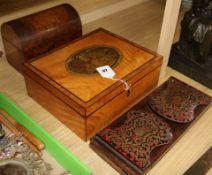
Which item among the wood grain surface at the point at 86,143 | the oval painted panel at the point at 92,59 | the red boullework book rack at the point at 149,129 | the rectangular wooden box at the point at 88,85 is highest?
the oval painted panel at the point at 92,59

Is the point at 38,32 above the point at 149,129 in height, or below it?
above

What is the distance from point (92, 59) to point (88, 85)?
146mm

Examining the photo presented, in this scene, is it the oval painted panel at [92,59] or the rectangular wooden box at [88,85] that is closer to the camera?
the rectangular wooden box at [88,85]

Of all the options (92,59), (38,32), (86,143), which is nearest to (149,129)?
(86,143)

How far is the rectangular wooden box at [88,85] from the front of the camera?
892 mm

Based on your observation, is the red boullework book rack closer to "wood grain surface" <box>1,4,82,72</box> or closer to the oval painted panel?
the oval painted panel

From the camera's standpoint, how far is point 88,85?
0.93 meters

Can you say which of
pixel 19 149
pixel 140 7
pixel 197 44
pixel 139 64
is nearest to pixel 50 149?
pixel 19 149

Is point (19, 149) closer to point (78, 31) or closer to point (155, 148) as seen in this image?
point (155, 148)

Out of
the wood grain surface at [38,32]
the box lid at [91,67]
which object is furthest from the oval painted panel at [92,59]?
the wood grain surface at [38,32]

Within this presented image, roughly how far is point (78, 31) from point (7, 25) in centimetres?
29

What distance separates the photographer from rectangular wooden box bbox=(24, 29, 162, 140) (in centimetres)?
89

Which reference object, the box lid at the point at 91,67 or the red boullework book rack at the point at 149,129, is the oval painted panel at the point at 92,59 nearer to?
the box lid at the point at 91,67

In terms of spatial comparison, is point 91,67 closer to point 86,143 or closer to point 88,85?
point 88,85
